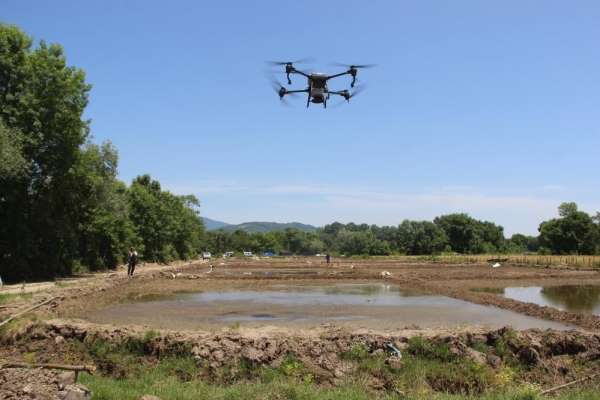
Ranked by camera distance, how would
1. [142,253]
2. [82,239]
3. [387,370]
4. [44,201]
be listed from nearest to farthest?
[387,370], [44,201], [82,239], [142,253]

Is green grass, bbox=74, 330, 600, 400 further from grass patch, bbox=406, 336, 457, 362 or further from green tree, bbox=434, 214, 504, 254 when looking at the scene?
green tree, bbox=434, 214, 504, 254

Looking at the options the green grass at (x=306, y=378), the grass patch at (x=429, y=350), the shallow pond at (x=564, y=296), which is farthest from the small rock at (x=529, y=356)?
the shallow pond at (x=564, y=296)

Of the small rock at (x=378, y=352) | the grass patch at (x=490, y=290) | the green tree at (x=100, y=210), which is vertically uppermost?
the green tree at (x=100, y=210)

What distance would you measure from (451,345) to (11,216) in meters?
28.5

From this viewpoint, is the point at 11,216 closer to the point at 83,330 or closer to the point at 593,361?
the point at 83,330

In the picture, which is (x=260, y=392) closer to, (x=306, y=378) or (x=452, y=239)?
(x=306, y=378)

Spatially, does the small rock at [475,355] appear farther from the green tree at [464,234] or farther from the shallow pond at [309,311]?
the green tree at [464,234]

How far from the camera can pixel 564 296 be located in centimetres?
3119

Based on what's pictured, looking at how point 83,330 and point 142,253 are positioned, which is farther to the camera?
Result: point 142,253

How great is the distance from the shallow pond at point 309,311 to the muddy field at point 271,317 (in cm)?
4

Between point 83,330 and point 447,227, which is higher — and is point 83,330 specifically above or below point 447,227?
below

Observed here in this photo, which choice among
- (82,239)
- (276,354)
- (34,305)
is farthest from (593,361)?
(82,239)

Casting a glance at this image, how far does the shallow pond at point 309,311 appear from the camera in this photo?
1952 centimetres

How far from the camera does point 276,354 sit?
13.5m
